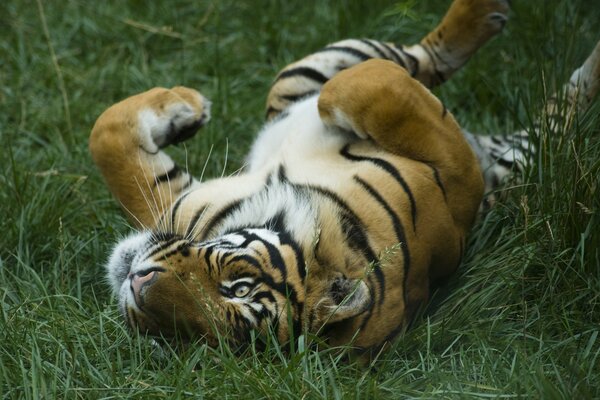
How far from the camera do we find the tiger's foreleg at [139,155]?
12.7 ft

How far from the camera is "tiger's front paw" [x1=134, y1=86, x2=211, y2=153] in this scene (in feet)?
12.9

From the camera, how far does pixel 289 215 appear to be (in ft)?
11.3

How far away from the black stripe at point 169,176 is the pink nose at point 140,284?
3.12ft

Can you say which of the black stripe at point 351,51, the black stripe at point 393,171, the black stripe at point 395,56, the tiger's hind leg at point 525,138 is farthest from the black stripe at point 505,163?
the black stripe at point 393,171

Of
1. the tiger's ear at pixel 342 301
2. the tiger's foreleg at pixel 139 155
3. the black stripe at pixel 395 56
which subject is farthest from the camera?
the black stripe at pixel 395 56

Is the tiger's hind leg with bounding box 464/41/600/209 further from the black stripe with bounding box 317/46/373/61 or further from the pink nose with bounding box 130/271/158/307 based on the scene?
the pink nose with bounding box 130/271/158/307

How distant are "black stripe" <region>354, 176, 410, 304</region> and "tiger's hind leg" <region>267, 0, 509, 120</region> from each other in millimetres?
1059

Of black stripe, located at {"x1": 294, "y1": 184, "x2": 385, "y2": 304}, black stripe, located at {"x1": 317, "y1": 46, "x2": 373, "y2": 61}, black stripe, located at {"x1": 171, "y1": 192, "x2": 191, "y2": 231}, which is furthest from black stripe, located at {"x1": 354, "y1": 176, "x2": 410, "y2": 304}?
black stripe, located at {"x1": 317, "y1": 46, "x2": 373, "y2": 61}

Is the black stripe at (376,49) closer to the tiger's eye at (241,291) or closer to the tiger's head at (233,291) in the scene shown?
the tiger's head at (233,291)

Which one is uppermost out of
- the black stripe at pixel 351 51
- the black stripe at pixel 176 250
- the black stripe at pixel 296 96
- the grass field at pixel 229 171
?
the black stripe at pixel 351 51

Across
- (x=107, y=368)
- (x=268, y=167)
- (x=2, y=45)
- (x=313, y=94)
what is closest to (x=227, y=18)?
(x=2, y=45)

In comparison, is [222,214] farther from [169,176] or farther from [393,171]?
[393,171]

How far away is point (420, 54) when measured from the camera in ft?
15.3

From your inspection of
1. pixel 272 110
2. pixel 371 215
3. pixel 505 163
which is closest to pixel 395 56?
pixel 272 110
